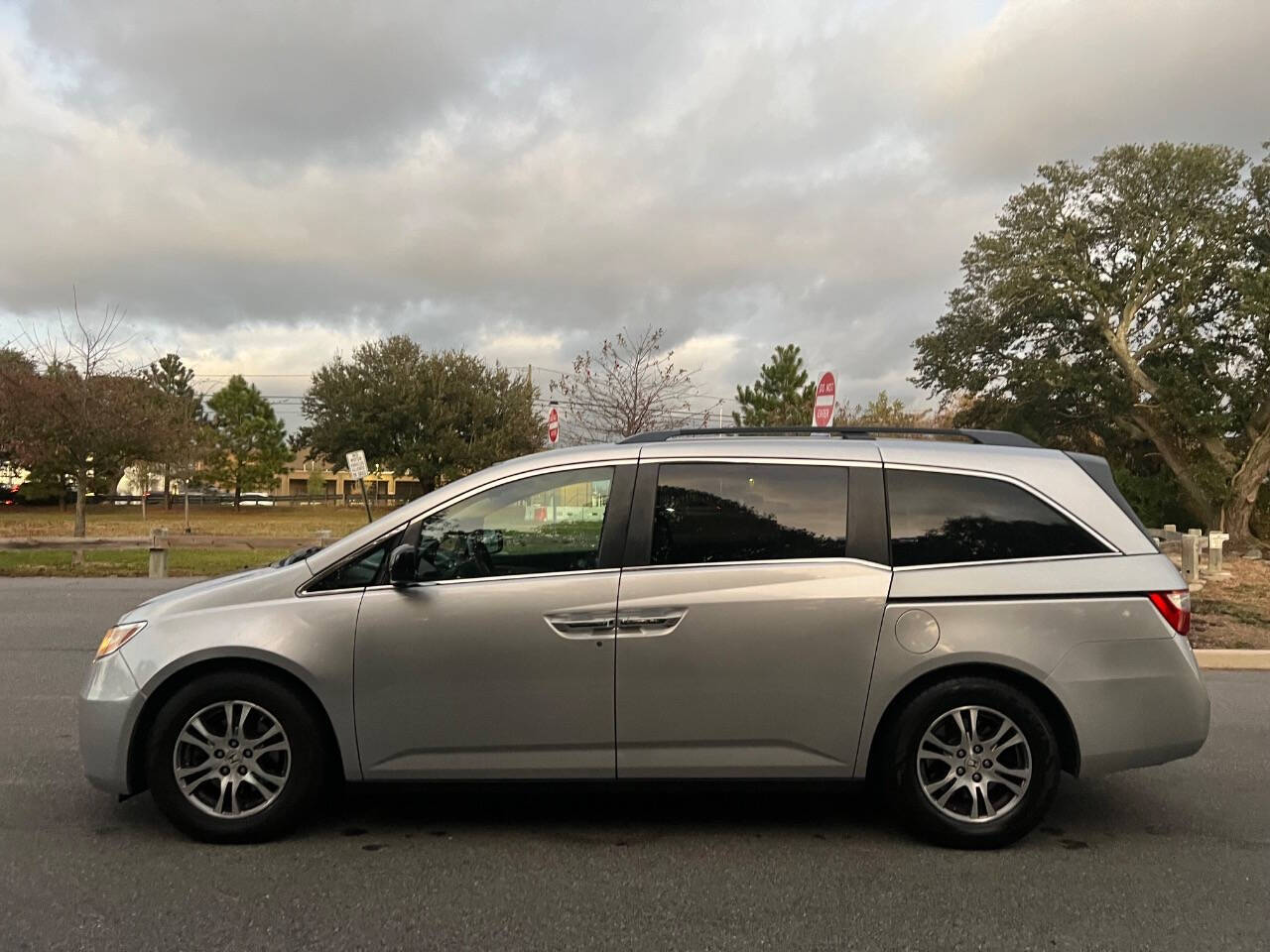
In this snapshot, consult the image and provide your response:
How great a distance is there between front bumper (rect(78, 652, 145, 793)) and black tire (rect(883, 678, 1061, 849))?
318cm

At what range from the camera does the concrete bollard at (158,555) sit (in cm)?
1591

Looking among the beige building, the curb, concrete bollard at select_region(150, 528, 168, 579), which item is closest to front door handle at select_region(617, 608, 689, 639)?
the curb

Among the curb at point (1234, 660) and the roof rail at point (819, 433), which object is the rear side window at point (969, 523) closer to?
the roof rail at point (819, 433)

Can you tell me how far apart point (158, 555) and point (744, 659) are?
14.5 meters

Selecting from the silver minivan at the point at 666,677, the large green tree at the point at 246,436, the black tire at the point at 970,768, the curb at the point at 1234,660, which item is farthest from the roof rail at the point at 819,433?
the large green tree at the point at 246,436

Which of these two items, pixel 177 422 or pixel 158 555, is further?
pixel 177 422

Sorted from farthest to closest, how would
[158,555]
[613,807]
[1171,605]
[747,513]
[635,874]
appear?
[158,555] → [613,807] → [747,513] → [1171,605] → [635,874]

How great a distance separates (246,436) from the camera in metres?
71.4

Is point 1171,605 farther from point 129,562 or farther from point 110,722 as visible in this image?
point 129,562

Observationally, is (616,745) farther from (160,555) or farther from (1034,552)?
(160,555)

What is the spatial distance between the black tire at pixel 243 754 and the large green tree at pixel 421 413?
38.1m

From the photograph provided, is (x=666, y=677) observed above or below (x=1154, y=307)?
below

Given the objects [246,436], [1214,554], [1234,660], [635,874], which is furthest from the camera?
[246,436]

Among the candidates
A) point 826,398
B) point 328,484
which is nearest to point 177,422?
point 826,398
